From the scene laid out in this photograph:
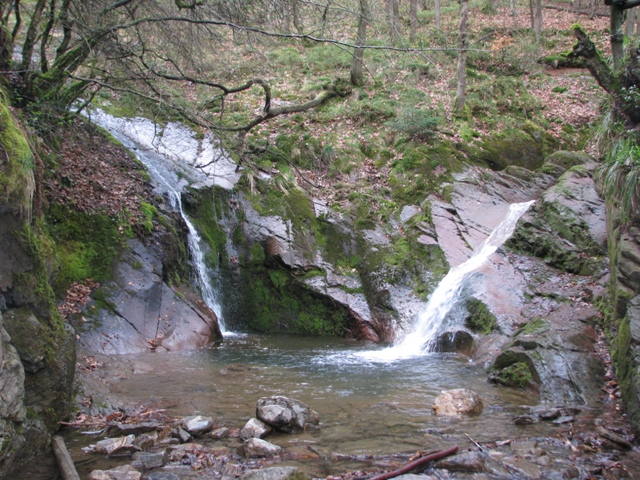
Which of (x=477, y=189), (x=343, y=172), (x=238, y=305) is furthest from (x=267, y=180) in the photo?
(x=477, y=189)

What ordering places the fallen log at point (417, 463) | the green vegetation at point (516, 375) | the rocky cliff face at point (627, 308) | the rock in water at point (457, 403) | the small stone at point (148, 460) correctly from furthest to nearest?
the green vegetation at point (516, 375) → the rock in water at point (457, 403) → the rocky cliff face at point (627, 308) → the small stone at point (148, 460) → the fallen log at point (417, 463)

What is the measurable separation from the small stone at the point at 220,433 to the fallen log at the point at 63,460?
1.23 m

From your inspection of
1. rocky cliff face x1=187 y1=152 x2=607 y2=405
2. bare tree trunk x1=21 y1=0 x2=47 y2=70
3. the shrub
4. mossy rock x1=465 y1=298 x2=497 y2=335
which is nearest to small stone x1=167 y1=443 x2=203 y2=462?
rocky cliff face x1=187 y1=152 x2=607 y2=405

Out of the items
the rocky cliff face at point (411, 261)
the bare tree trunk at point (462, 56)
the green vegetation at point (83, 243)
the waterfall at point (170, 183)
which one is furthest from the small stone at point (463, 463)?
the bare tree trunk at point (462, 56)

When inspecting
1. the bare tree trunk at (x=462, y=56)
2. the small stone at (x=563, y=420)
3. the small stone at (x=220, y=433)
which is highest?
the bare tree trunk at (x=462, y=56)

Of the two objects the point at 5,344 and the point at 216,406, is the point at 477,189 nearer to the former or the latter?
the point at 216,406

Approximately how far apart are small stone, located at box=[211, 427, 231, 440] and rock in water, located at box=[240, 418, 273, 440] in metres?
0.15

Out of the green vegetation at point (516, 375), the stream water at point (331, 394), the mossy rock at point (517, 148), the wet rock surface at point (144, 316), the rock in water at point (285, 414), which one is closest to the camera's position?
the stream water at point (331, 394)

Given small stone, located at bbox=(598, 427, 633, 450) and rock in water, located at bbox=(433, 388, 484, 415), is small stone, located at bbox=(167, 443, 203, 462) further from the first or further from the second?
small stone, located at bbox=(598, 427, 633, 450)

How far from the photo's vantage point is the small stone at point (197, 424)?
461cm

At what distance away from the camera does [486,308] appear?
8.95 m

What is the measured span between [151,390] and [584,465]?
16.2ft

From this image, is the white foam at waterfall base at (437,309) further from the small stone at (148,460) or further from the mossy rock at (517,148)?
the small stone at (148,460)

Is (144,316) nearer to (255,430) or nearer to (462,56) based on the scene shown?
(255,430)
